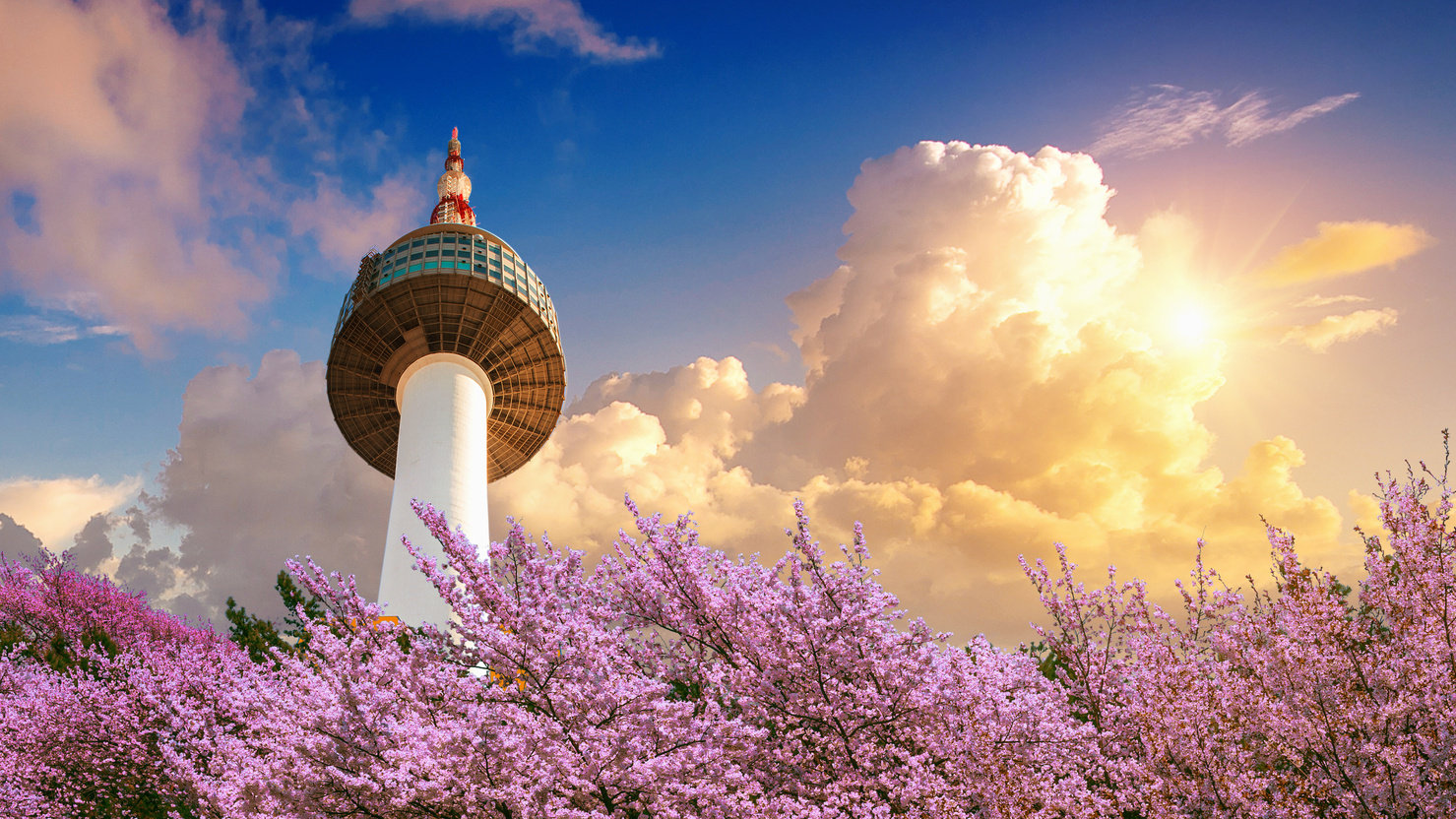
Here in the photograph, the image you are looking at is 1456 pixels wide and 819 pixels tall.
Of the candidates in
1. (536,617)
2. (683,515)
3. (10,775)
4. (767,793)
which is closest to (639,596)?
(683,515)

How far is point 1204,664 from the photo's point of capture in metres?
11.5

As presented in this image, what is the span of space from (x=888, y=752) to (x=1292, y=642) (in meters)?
5.85

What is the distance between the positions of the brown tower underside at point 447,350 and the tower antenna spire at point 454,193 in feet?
28.9

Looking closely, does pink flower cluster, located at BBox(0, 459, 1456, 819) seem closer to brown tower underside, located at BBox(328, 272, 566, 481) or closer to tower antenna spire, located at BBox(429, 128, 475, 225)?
brown tower underside, located at BBox(328, 272, 566, 481)

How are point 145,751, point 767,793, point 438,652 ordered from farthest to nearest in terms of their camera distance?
point 145,751 → point 438,652 → point 767,793

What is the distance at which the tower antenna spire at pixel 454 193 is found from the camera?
4900 centimetres

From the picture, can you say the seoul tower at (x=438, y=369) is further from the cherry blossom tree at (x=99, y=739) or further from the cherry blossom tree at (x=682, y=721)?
the cherry blossom tree at (x=682, y=721)

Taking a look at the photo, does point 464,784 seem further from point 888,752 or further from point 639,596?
point 888,752

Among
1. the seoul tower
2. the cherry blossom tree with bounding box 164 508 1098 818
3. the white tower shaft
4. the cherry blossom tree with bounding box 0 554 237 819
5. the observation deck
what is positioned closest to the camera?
the cherry blossom tree with bounding box 164 508 1098 818

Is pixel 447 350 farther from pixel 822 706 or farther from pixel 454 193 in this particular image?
pixel 822 706

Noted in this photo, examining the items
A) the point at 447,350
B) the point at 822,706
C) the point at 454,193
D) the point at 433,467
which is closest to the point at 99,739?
the point at 822,706

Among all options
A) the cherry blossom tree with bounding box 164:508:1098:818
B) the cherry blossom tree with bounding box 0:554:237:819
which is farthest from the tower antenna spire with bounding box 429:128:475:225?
the cherry blossom tree with bounding box 164:508:1098:818

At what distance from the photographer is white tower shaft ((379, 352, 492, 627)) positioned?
3553 centimetres

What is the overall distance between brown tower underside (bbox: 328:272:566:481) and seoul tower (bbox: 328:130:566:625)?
6cm
